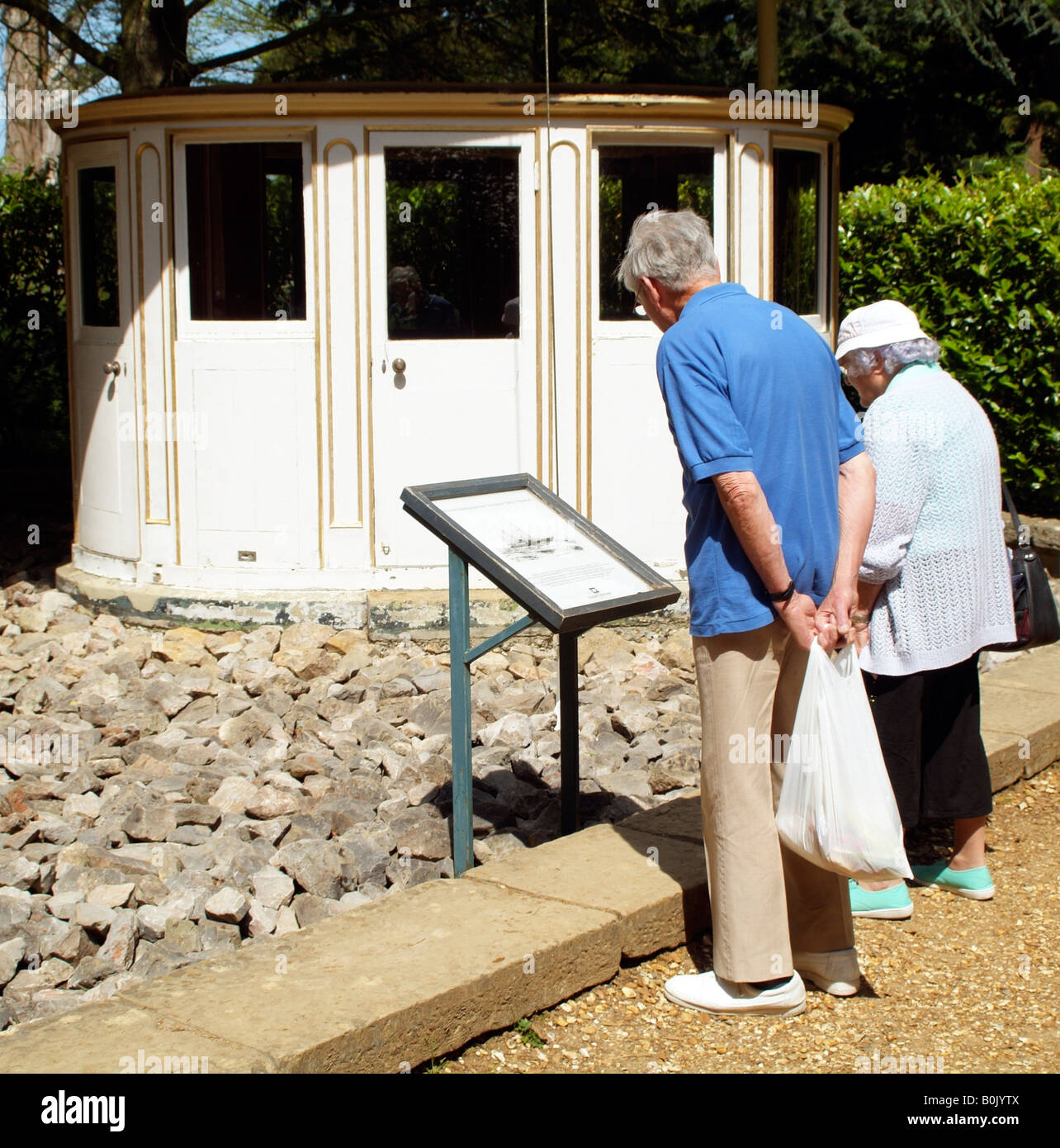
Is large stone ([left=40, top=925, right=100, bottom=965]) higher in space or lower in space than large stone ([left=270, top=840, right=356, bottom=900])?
lower

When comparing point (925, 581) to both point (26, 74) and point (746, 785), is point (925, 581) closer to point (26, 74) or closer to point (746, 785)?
point (746, 785)

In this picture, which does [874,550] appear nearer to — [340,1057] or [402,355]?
[340,1057]

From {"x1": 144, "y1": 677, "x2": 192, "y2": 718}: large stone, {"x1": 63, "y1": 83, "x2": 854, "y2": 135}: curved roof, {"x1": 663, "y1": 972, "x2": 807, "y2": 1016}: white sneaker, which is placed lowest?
{"x1": 663, "y1": 972, "x2": 807, "y2": 1016}: white sneaker

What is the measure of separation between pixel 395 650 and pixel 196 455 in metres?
1.60

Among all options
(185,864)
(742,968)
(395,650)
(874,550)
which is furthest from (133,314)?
(742,968)

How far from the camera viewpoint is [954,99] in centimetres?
2028

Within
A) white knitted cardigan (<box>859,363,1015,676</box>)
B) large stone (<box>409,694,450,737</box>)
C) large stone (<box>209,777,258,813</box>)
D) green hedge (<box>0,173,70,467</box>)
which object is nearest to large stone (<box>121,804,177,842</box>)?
large stone (<box>209,777,258,813</box>)

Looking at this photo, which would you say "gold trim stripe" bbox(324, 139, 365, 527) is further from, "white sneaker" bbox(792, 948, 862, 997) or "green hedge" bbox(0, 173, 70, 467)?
"white sneaker" bbox(792, 948, 862, 997)

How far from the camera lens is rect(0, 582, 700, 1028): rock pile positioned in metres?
4.57

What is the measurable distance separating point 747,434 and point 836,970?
4.82 ft

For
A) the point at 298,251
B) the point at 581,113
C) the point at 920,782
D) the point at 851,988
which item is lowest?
the point at 851,988

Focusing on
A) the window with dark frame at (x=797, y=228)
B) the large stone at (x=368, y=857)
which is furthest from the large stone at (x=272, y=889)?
the window with dark frame at (x=797, y=228)

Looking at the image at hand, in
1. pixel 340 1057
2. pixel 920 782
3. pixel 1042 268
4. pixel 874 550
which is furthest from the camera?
pixel 1042 268

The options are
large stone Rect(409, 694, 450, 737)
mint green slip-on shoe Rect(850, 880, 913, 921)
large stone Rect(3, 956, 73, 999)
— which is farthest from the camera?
large stone Rect(409, 694, 450, 737)
